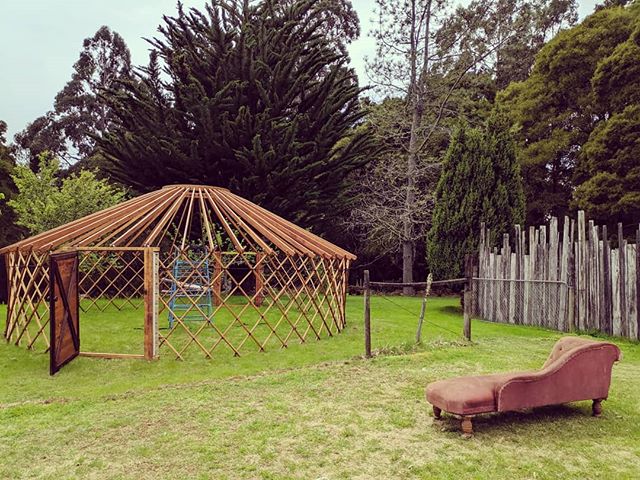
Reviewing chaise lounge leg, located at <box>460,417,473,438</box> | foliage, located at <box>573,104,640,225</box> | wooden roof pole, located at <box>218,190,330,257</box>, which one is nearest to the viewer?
chaise lounge leg, located at <box>460,417,473,438</box>

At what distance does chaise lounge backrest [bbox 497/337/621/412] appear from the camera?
3.55 m

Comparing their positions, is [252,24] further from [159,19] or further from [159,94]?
[159,94]

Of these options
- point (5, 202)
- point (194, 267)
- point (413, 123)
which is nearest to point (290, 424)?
point (194, 267)

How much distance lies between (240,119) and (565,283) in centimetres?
677

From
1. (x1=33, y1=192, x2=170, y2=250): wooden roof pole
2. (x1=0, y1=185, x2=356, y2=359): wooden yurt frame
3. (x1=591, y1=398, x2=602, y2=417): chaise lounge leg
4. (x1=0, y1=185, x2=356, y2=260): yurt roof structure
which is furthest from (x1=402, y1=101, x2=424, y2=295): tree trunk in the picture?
(x1=591, y1=398, x2=602, y2=417): chaise lounge leg

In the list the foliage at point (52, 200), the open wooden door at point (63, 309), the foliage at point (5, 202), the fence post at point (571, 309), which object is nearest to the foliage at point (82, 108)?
the foliage at point (5, 202)

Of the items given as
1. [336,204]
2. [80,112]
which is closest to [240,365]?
[336,204]

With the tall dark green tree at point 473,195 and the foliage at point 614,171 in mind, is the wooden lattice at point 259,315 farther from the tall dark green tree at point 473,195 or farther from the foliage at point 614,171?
the foliage at point 614,171

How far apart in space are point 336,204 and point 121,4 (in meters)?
6.15

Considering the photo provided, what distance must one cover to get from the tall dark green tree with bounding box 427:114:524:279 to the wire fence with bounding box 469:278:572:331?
1.22 m

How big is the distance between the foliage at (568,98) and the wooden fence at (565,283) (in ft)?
18.2

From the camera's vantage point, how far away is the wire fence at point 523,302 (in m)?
7.77

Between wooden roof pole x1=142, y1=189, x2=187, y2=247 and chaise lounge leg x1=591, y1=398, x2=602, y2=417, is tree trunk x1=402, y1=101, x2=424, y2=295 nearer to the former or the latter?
wooden roof pole x1=142, y1=189, x2=187, y2=247

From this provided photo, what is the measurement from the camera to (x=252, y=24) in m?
12.6
